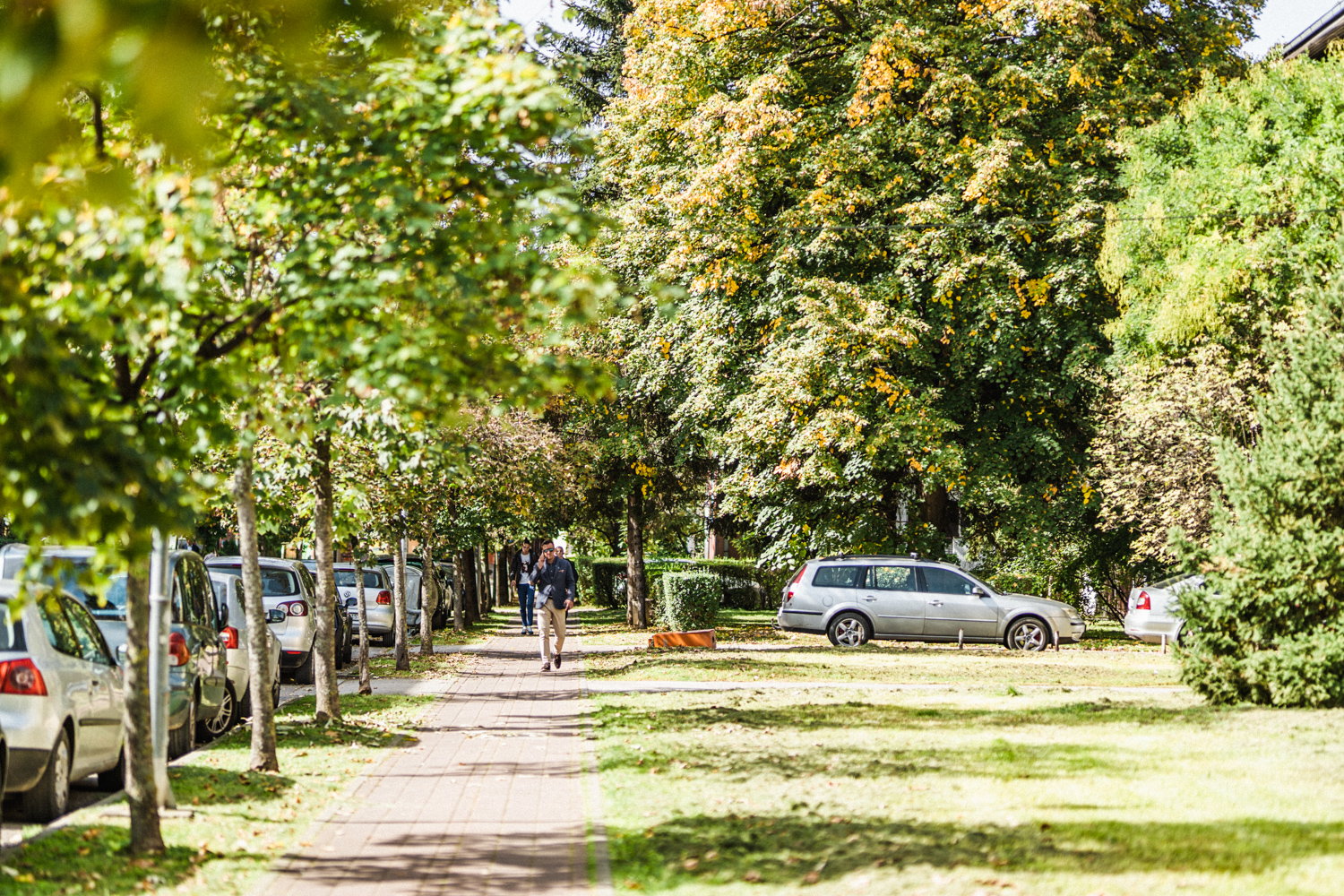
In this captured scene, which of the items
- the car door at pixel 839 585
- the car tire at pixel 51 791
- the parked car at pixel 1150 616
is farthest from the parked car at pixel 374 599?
the car tire at pixel 51 791

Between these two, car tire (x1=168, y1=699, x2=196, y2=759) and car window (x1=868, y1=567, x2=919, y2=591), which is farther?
car window (x1=868, y1=567, x2=919, y2=591)

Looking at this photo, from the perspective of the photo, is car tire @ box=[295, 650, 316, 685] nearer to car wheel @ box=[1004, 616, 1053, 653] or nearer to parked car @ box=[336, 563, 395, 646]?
parked car @ box=[336, 563, 395, 646]

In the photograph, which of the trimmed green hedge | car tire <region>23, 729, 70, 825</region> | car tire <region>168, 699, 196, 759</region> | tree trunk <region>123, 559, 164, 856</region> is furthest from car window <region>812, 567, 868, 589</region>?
tree trunk <region>123, 559, 164, 856</region>

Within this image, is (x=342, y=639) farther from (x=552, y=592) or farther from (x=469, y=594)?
(x=469, y=594)

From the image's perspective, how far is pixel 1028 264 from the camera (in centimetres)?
2430

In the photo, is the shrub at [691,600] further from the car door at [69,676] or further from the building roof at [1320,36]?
the car door at [69,676]

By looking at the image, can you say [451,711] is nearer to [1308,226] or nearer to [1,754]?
[1,754]

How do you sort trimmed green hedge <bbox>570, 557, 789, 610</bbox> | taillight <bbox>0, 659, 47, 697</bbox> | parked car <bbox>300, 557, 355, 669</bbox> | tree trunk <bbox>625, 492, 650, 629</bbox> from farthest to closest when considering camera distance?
trimmed green hedge <bbox>570, 557, 789, 610</bbox> → tree trunk <bbox>625, 492, 650, 629</bbox> → parked car <bbox>300, 557, 355, 669</bbox> → taillight <bbox>0, 659, 47, 697</bbox>

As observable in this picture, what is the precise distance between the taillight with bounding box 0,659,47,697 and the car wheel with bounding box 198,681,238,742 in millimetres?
4472

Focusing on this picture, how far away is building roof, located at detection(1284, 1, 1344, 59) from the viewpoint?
25.6 metres

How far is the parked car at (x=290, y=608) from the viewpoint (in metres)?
17.6

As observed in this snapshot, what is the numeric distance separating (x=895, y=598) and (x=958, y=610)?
114 centimetres

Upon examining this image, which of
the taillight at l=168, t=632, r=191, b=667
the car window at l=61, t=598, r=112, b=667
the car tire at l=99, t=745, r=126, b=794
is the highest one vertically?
the car window at l=61, t=598, r=112, b=667

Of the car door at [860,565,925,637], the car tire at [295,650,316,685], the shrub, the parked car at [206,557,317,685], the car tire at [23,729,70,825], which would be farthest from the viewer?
the shrub
